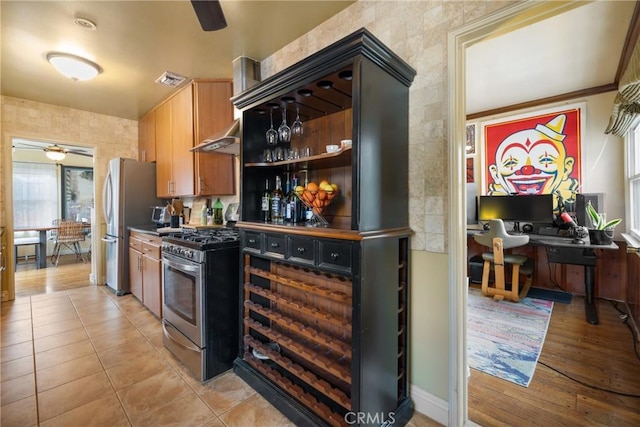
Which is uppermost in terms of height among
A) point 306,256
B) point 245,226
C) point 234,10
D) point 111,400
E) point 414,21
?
point 234,10

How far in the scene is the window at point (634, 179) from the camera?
294cm

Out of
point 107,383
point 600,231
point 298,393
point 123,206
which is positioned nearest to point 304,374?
point 298,393

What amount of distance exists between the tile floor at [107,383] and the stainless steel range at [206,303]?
0.53 ft

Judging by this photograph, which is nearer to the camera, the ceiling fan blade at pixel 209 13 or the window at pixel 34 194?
the ceiling fan blade at pixel 209 13

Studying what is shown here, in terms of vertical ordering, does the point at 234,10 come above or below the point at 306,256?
above

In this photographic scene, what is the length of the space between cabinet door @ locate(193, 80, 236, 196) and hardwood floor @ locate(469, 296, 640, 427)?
2997 mm

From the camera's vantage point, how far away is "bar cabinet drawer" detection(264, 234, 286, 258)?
173 cm

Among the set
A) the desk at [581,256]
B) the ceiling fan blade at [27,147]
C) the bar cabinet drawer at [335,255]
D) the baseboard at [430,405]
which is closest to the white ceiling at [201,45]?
the bar cabinet drawer at [335,255]

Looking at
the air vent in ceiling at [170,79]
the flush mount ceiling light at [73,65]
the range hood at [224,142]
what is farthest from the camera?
the air vent in ceiling at [170,79]

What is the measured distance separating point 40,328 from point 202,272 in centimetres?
236

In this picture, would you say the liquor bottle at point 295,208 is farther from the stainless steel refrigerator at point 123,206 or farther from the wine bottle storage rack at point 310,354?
the stainless steel refrigerator at point 123,206

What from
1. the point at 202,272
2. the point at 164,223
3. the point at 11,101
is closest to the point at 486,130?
the point at 202,272

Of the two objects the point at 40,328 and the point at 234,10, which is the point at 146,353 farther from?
the point at 234,10

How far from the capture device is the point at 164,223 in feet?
12.7
